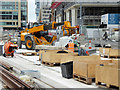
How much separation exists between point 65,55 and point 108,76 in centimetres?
472

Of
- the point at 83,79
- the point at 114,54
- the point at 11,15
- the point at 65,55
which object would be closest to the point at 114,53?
the point at 114,54

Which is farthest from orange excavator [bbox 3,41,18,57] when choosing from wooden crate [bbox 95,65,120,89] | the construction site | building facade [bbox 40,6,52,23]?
building facade [bbox 40,6,52,23]

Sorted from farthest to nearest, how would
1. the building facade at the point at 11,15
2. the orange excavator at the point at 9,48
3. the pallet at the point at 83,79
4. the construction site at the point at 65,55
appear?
1. the building facade at the point at 11,15
2. the orange excavator at the point at 9,48
3. the pallet at the point at 83,79
4. the construction site at the point at 65,55

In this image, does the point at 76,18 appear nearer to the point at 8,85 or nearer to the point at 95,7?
the point at 95,7

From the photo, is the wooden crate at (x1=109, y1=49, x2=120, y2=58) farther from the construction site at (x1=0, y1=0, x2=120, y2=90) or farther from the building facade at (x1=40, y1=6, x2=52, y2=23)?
the building facade at (x1=40, y1=6, x2=52, y2=23)

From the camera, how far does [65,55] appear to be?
12.7 metres

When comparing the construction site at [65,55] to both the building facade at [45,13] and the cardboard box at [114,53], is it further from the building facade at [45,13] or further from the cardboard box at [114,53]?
the building facade at [45,13]

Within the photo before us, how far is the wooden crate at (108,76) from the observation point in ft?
26.1

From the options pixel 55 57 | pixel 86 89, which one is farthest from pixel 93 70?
pixel 55 57

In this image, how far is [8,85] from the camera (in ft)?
28.9

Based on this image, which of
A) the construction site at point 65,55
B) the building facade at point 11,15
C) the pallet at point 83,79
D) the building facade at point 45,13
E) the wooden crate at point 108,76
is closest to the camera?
the wooden crate at point 108,76

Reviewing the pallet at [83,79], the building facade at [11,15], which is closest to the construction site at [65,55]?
the pallet at [83,79]

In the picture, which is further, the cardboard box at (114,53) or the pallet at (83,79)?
the cardboard box at (114,53)

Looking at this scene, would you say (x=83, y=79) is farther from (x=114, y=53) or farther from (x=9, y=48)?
(x=9, y=48)
